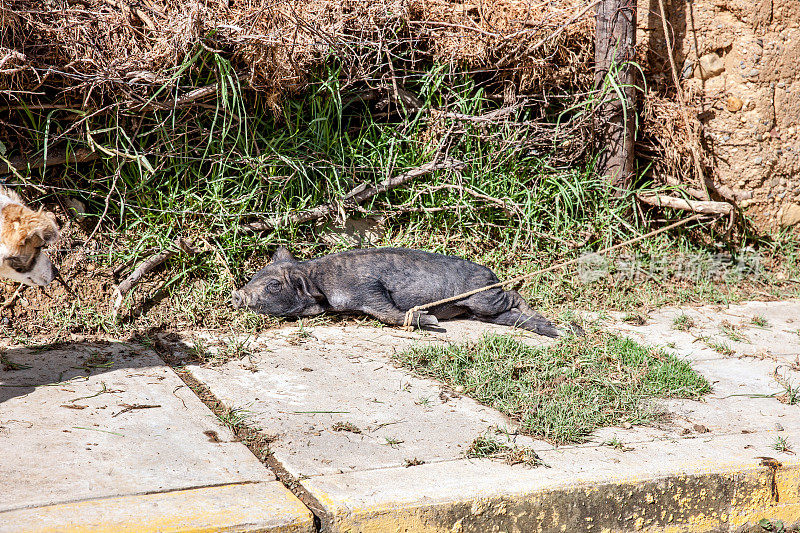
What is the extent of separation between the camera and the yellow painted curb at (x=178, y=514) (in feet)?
7.04

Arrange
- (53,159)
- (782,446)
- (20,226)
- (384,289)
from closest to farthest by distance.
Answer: (782,446)
(20,226)
(53,159)
(384,289)

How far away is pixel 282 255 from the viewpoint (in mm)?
5035

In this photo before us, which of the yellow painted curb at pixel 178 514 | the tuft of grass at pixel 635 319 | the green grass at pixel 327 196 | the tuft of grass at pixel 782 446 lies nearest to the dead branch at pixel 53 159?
the green grass at pixel 327 196

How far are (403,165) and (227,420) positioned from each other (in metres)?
3.09

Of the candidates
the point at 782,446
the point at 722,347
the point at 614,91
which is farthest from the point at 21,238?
the point at 614,91

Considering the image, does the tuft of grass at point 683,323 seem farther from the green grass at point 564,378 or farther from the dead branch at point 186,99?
the dead branch at point 186,99

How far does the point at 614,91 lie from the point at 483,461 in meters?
4.16

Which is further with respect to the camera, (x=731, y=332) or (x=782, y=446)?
(x=731, y=332)

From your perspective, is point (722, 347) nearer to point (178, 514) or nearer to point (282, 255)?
point (282, 255)

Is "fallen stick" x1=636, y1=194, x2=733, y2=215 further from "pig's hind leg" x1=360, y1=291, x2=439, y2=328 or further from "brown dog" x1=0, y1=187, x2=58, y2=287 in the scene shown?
"brown dog" x1=0, y1=187, x2=58, y2=287

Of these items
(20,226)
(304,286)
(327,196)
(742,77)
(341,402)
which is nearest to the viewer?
(20,226)

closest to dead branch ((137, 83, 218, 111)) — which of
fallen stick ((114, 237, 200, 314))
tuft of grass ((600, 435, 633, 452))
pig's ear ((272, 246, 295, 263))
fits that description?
fallen stick ((114, 237, 200, 314))

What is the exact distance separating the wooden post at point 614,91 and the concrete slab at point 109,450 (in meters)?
4.14

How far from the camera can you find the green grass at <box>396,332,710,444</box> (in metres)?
3.28
